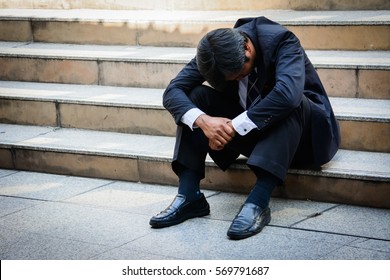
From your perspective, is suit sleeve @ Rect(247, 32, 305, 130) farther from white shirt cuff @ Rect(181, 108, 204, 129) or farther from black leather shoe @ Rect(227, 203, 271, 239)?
black leather shoe @ Rect(227, 203, 271, 239)

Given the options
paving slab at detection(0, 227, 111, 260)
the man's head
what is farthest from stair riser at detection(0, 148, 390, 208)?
paving slab at detection(0, 227, 111, 260)

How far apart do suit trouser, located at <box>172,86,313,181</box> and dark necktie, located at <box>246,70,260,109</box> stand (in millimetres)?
119

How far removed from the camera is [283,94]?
405 cm

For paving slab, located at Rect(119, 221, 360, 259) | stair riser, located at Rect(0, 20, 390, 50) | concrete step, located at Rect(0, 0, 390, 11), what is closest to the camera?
paving slab, located at Rect(119, 221, 360, 259)

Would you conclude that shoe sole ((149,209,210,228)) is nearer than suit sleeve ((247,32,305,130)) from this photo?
No

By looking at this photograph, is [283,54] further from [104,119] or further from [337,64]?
[104,119]

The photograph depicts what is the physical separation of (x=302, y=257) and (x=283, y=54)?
3.79 ft

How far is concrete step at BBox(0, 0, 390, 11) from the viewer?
20.3 ft

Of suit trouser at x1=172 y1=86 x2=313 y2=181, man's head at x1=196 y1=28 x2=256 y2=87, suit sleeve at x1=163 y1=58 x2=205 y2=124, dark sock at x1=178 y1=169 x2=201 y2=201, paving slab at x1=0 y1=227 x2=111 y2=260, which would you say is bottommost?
paving slab at x1=0 y1=227 x2=111 y2=260

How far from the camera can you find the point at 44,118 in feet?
19.8

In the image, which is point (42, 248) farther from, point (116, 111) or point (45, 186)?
point (116, 111)

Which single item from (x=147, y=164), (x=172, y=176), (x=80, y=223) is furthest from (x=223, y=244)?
(x=147, y=164)

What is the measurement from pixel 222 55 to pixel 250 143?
2.11 feet

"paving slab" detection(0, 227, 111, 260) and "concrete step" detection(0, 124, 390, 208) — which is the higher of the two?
"concrete step" detection(0, 124, 390, 208)
